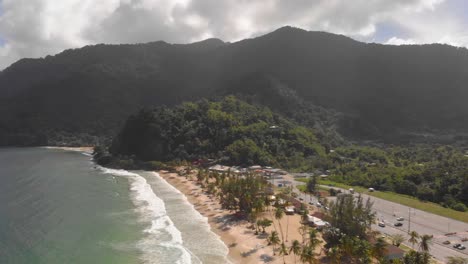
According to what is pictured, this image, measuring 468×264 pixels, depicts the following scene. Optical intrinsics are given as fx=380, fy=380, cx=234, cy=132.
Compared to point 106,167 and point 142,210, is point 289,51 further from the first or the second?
point 142,210

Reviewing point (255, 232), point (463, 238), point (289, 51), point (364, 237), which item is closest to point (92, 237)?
point (255, 232)

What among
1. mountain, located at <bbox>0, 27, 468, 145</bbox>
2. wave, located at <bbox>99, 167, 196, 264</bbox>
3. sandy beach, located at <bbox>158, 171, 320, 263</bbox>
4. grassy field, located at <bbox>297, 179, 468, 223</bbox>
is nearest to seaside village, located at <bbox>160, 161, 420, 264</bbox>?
sandy beach, located at <bbox>158, 171, 320, 263</bbox>

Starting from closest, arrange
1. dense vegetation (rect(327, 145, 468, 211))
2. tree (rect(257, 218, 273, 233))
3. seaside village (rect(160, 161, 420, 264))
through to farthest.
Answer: seaside village (rect(160, 161, 420, 264))
tree (rect(257, 218, 273, 233))
dense vegetation (rect(327, 145, 468, 211))

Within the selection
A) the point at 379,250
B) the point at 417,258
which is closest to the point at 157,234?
the point at 379,250

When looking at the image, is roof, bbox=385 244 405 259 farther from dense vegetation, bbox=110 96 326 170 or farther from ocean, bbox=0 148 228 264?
dense vegetation, bbox=110 96 326 170

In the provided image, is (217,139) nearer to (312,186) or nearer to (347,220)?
(312,186)

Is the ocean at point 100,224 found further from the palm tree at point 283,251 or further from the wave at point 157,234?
the palm tree at point 283,251

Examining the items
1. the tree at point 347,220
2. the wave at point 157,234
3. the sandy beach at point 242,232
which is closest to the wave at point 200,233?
the sandy beach at point 242,232
